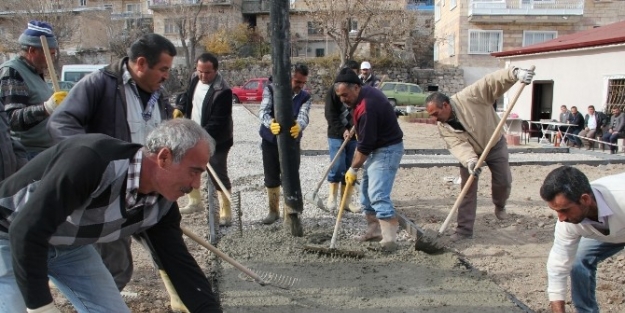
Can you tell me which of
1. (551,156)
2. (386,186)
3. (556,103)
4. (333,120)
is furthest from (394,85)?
(386,186)

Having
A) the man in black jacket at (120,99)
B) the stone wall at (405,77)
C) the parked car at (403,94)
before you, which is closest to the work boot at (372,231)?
the man in black jacket at (120,99)

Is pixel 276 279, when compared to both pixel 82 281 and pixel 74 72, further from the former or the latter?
pixel 74 72

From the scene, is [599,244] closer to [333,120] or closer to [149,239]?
[149,239]

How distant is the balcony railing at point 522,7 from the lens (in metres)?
28.5

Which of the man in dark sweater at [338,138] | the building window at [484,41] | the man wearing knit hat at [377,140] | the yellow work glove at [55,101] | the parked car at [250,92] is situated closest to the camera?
the yellow work glove at [55,101]

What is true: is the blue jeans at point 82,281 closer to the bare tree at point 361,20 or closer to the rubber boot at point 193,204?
the rubber boot at point 193,204

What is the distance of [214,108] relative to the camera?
15.9ft

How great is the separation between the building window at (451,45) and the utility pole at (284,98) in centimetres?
2809

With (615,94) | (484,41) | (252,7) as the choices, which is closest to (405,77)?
(484,41)

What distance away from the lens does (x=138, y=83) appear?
3076 mm

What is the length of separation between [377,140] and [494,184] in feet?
5.13

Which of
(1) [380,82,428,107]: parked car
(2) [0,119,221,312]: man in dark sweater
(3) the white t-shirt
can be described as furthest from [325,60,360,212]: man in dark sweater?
(1) [380,82,428,107]: parked car

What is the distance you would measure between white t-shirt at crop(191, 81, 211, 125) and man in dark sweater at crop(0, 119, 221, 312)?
2833 mm

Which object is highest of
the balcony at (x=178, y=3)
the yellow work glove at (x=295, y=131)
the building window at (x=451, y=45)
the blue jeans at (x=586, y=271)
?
the balcony at (x=178, y=3)
